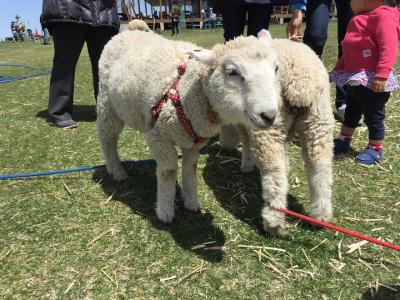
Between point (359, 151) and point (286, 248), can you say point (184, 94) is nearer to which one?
point (286, 248)

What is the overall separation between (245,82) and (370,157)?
2460 millimetres

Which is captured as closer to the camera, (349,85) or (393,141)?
(349,85)

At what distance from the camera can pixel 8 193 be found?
12.1 feet

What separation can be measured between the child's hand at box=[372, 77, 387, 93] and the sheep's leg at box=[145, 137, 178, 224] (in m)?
2.08

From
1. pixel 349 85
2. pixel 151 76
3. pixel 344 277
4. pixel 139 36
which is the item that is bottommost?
pixel 344 277

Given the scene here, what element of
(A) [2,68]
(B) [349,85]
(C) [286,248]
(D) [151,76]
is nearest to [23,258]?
(D) [151,76]

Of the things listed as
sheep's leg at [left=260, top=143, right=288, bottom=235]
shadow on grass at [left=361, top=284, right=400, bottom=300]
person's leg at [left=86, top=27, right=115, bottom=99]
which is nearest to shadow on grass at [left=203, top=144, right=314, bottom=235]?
sheep's leg at [left=260, top=143, right=288, bottom=235]

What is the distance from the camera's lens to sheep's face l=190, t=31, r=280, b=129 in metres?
2.11

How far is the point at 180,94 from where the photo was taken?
2730 mm

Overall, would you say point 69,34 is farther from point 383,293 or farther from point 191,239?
point 383,293

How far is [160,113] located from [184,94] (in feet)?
0.80

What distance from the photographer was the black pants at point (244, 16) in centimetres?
418

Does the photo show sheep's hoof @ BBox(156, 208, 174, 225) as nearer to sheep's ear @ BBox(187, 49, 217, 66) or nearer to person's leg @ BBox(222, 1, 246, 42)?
sheep's ear @ BBox(187, 49, 217, 66)

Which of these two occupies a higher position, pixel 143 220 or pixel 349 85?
pixel 349 85
